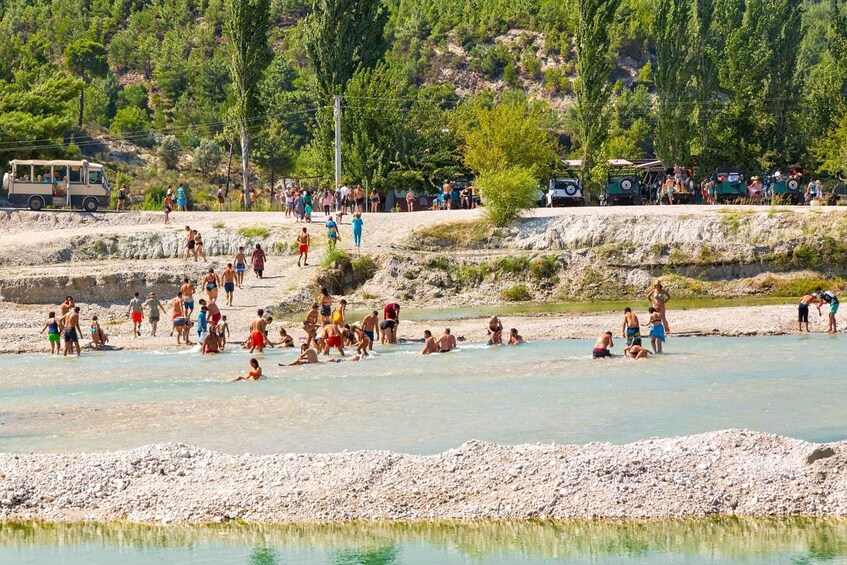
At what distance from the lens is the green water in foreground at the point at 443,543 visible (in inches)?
609

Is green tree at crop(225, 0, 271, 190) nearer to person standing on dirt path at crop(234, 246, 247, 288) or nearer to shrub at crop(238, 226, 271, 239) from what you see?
shrub at crop(238, 226, 271, 239)

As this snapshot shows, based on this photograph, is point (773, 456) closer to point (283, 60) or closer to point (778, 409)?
point (778, 409)

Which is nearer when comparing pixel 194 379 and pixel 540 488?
pixel 540 488

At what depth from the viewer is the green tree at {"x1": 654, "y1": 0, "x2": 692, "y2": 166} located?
5766 cm

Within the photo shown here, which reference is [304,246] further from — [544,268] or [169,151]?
[169,151]

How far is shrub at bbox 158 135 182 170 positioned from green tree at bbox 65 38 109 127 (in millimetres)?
17001

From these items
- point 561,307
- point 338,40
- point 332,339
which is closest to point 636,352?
point 332,339

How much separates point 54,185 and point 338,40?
45.1ft

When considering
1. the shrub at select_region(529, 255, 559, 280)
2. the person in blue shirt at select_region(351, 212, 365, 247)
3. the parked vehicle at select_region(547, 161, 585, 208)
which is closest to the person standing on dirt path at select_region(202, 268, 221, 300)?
the person in blue shirt at select_region(351, 212, 365, 247)

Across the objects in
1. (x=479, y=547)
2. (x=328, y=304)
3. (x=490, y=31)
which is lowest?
(x=479, y=547)

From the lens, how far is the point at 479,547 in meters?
15.9

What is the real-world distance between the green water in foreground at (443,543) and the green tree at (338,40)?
39638 millimetres

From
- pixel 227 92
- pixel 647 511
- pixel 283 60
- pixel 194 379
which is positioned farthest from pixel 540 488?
pixel 283 60

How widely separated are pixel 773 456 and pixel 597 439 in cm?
310
